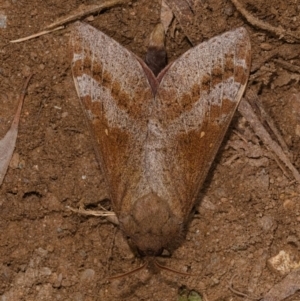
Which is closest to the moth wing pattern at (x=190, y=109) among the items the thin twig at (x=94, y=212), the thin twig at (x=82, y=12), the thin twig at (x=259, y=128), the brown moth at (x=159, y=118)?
the brown moth at (x=159, y=118)

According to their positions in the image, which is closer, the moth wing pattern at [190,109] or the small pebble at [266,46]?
the moth wing pattern at [190,109]

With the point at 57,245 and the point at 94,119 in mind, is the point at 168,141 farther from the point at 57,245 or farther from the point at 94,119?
the point at 57,245

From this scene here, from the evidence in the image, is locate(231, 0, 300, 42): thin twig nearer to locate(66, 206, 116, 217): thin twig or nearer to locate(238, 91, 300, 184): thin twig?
locate(238, 91, 300, 184): thin twig

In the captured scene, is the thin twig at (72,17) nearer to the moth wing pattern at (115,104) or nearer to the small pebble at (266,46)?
the moth wing pattern at (115,104)

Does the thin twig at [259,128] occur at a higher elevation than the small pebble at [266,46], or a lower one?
lower

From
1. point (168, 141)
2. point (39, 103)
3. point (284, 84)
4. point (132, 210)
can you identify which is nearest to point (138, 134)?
point (168, 141)

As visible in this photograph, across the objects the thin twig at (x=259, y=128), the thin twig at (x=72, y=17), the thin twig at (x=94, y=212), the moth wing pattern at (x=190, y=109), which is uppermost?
the thin twig at (x=72, y=17)

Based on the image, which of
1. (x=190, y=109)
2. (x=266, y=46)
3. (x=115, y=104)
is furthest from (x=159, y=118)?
(x=266, y=46)
